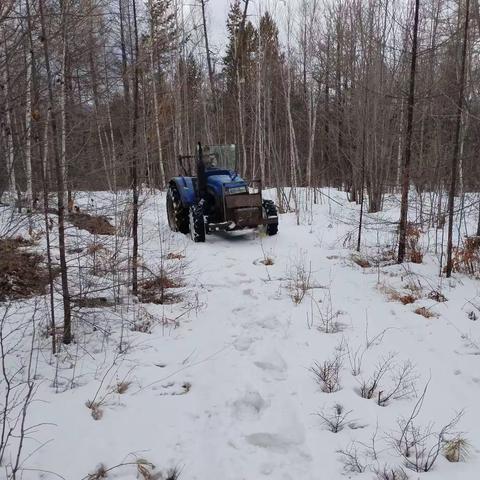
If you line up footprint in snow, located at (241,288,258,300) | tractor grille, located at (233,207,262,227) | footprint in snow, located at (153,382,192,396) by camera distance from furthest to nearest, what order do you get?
tractor grille, located at (233,207,262,227)
footprint in snow, located at (241,288,258,300)
footprint in snow, located at (153,382,192,396)

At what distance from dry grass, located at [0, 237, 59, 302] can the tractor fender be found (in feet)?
12.4

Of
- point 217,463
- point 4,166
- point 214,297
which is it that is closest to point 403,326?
point 214,297

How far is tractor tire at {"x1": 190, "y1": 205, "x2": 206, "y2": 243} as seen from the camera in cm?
824

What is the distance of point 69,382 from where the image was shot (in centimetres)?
331

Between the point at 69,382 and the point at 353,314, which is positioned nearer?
the point at 69,382

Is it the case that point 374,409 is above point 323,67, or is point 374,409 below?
below

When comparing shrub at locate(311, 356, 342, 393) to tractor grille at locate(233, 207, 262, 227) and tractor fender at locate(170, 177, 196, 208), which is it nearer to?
tractor grille at locate(233, 207, 262, 227)

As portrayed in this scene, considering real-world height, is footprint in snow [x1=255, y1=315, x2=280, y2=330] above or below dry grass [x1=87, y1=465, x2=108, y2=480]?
above

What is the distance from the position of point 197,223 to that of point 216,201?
1.94 feet

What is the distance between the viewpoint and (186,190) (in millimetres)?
9039

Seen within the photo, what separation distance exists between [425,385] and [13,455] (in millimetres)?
2774

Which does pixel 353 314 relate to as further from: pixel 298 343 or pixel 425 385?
pixel 425 385

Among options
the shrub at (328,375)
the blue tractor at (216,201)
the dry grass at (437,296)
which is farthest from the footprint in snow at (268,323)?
the blue tractor at (216,201)

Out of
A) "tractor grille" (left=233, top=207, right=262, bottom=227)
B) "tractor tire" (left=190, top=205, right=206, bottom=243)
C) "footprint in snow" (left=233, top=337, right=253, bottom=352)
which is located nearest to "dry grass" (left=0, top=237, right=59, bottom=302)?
"footprint in snow" (left=233, top=337, right=253, bottom=352)
